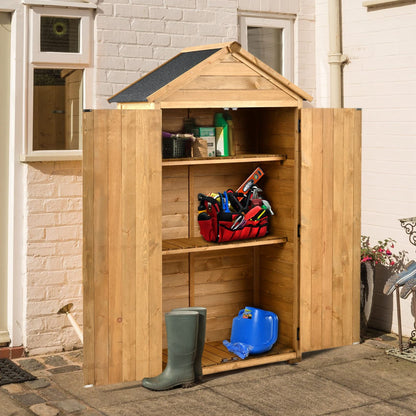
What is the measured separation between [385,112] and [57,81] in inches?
98.5

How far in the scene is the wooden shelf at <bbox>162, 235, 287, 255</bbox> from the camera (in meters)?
5.25

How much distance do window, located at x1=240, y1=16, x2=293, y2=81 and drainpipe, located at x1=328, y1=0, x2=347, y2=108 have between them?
347mm

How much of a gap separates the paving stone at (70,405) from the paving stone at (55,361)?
0.75 m

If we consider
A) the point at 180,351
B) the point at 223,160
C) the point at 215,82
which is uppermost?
the point at 215,82

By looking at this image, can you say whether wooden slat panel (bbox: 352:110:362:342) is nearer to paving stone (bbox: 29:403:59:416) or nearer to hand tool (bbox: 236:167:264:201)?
hand tool (bbox: 236:167:264:201)

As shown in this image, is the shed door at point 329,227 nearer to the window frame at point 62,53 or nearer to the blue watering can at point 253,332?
the blue watering can at point 253,332

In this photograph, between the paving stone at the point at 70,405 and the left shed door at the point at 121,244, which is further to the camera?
the left shed door at the point at 121,244

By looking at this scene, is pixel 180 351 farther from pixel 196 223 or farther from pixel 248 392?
pixel 196 223

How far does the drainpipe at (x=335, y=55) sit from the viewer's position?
257 inches

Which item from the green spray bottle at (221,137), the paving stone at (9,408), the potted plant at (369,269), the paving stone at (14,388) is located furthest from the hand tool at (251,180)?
the paving stone at (9,408)

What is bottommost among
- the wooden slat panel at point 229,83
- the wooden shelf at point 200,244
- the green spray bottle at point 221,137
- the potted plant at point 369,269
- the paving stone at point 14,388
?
the paving stone at point 14,388

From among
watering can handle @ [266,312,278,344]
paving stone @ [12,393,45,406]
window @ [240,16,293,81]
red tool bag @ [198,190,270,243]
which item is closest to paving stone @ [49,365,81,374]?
paving stone @ [12,393,45,406]

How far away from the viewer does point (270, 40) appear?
664 centimetres

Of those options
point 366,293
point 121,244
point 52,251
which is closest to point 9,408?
point 121,244
